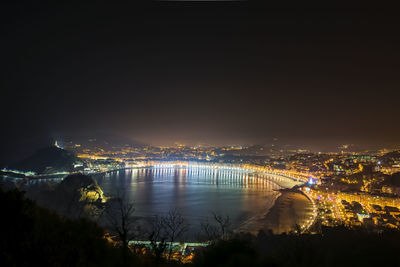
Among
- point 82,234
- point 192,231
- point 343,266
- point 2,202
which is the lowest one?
point 192,231

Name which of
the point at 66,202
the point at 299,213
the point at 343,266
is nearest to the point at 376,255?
the point at 343,266

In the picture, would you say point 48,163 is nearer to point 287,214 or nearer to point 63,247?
point 287,214

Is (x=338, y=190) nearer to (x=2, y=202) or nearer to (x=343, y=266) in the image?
(x=343, y=266)

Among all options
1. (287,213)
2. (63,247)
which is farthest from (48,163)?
(63,247)

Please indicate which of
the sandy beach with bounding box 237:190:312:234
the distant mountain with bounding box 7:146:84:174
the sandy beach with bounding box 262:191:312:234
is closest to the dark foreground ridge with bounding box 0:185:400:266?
the sandy beach with bounding box 237:190:312:234

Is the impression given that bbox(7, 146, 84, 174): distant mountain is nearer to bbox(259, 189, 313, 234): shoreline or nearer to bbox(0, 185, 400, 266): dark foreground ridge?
bbox(259, 189, 313, 234): shoreline

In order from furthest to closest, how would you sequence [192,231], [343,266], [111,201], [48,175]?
[48,175], [111,201], [192,231], [343,266]

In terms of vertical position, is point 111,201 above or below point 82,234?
below

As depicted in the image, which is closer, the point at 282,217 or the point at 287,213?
the point at 282,217

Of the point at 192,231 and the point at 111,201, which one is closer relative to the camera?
the point at 192,231
